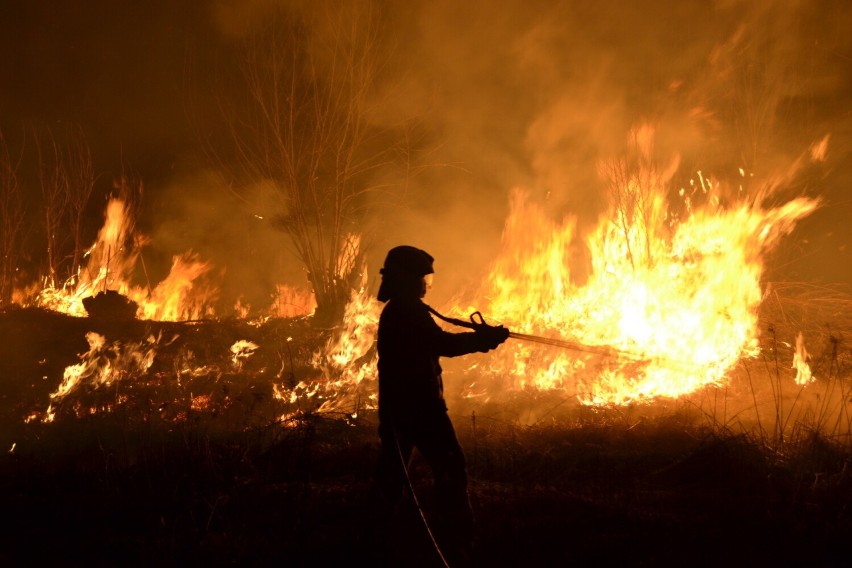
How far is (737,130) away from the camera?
49.7ft

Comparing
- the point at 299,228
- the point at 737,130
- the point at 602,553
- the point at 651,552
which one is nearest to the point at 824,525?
the point at 651,552

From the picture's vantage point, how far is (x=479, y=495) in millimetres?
4926

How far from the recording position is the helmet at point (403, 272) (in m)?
3.89

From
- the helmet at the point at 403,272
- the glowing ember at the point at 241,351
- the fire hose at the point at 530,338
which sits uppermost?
the glowing ember at the point at 241,351

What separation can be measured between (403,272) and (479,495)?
2210 millimetres

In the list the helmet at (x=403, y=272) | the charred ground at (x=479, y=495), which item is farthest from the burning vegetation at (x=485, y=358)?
the helmet at (x=403, y=272)

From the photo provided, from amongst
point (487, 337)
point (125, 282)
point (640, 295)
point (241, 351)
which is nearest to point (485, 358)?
point (640, 295)

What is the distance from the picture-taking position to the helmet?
12.8 feet

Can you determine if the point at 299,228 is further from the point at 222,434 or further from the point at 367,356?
the point at 222,434

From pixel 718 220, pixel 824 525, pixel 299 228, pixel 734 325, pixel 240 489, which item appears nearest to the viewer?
pixel 824 525

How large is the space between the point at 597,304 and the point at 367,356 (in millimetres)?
4224

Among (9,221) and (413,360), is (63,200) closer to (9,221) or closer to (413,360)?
(9,221)

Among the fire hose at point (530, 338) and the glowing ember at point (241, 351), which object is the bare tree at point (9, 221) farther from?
the fire hose at point (530, 338)

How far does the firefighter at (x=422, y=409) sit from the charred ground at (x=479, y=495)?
0.38 meters
